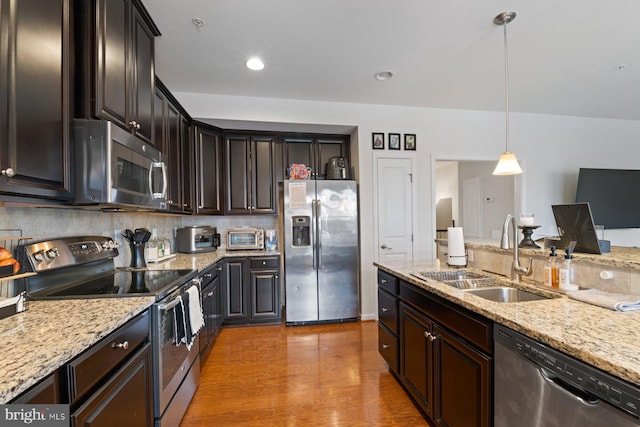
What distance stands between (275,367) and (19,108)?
7.71 feet

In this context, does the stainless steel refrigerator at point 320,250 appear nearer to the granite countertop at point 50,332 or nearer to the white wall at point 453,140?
the white wall at point 453,140

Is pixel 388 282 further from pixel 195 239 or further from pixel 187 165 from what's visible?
pixel 187 165

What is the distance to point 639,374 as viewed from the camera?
72cm

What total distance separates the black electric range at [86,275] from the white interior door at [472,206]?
4.44 meters

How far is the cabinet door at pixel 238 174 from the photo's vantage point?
3631 mm

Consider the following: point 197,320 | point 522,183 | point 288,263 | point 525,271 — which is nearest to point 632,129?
point 522,183

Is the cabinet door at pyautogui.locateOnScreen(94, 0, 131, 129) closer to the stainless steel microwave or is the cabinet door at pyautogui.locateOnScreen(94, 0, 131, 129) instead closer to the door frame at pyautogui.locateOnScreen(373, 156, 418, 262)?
the stainless steel microwave

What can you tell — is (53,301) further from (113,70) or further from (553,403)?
(553,403)

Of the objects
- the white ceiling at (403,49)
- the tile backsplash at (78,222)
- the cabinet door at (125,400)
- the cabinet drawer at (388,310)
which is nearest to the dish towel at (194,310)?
the cabinet door at (125,400)

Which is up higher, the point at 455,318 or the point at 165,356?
the point at 455,318

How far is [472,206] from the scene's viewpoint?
16.1ft

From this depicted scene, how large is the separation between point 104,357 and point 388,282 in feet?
5.92

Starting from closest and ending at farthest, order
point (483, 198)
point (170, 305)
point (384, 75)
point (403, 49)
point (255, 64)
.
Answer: point (170, 305) < point (403, 49) < point (255, 64) < point (384, 75) < point (483, 198)

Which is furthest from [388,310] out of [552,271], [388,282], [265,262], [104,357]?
[104,357]
